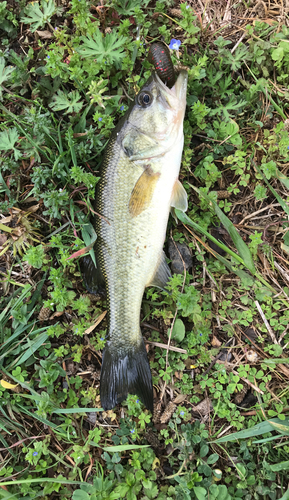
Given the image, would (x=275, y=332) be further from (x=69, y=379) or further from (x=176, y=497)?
(x=69, y=379)

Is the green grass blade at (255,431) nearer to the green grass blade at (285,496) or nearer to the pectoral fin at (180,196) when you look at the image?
the green grass blade at (285,496)

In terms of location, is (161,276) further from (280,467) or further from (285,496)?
(285,496)

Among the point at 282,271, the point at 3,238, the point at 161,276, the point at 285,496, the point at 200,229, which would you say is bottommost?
the point at 285,496

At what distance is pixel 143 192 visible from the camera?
109 inches

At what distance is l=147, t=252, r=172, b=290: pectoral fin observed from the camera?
117 inches

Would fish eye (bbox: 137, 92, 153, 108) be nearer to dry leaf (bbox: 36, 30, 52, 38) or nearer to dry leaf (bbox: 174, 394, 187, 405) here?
dry leaf (bbox: 36, 30, 52, 38)

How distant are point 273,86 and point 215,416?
322 centimetres

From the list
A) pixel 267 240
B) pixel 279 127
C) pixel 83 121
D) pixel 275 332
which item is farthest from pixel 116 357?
pixel 279 127

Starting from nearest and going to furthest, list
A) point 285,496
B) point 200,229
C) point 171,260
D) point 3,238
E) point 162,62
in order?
1. point 285,496
2. point 162,62
3. point 200,229
4. point 171,260
5. point 3,238

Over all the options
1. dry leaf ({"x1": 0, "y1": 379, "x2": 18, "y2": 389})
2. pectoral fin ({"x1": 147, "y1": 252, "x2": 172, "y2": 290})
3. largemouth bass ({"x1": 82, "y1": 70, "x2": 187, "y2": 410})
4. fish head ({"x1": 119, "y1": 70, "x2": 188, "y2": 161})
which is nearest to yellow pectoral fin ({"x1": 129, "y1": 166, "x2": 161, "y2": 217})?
largemouth bass ({"x1": 82, "y1": 70, "x2": 187, "y2": 410})

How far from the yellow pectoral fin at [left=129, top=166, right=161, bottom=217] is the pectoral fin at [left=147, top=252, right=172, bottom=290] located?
0.51 metres

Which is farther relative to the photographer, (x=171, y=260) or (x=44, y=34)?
(x=44, y=34)

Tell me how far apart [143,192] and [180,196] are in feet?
1.20

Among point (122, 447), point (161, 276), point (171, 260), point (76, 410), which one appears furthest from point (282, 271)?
point (76, 410)
